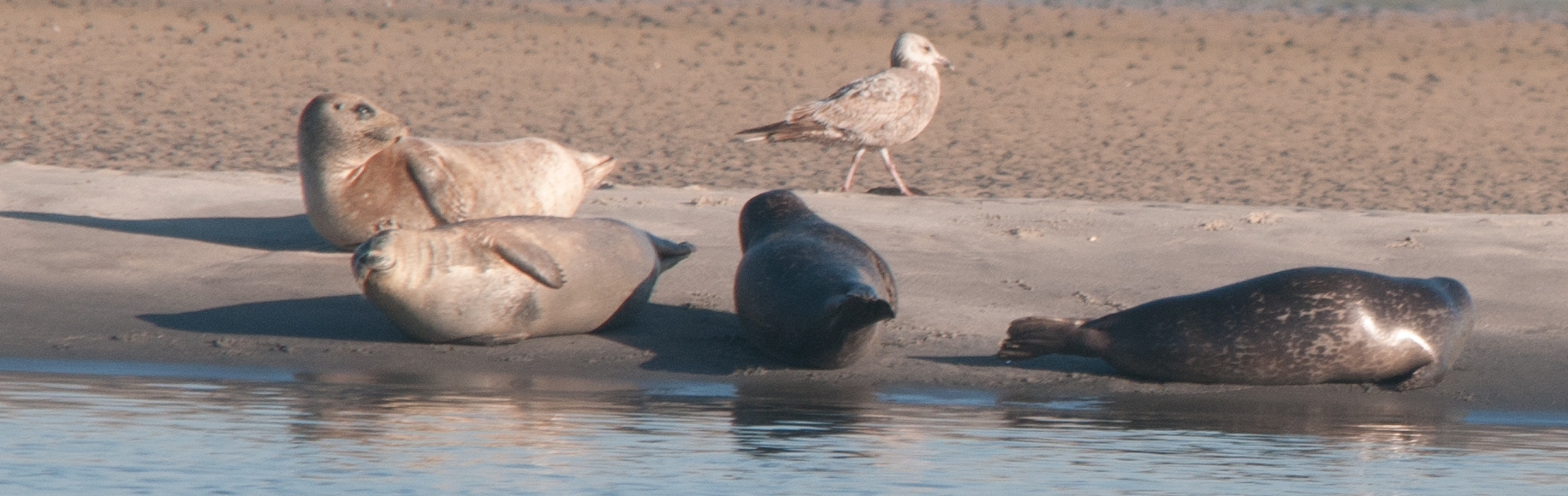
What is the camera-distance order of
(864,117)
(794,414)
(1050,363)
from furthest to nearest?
(864,117) → (1050,363) → (794,414)

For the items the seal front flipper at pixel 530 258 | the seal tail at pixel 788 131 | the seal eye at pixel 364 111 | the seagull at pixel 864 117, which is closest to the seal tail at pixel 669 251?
the seal front flipper at pixel 530 258

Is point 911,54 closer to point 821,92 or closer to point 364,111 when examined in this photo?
point 364,111

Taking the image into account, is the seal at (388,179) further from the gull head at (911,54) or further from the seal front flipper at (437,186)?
the gull head at (911,54)

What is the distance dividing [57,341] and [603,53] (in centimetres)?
1203

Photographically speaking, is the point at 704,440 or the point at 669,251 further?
the point at 669,251

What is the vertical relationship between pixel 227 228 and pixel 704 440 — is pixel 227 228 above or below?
above

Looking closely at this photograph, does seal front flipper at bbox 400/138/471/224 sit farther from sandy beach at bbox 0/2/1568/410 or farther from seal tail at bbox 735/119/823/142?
seal tail at bbox 735/119/823/142

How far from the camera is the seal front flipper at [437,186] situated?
698 centimetres

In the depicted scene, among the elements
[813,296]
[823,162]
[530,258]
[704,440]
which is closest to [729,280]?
[530,258]

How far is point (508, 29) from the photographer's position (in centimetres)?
1917

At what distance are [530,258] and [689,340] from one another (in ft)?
1.82

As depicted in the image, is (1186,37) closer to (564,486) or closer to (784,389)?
(784,389)

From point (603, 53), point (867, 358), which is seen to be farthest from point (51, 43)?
point (867, 358)

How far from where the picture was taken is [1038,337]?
5.80 m
